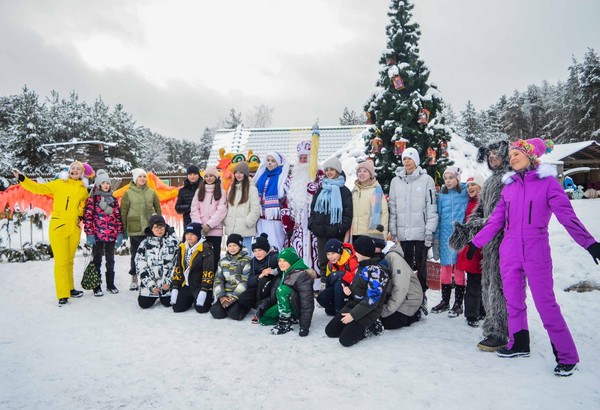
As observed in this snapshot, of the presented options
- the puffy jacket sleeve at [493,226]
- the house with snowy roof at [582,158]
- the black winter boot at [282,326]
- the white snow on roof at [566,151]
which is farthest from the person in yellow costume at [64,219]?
the house with snowy roof at [582,158]

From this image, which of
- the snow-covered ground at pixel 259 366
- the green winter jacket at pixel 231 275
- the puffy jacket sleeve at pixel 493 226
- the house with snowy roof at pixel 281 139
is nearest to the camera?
the snow-covered ground at pixel 259 366

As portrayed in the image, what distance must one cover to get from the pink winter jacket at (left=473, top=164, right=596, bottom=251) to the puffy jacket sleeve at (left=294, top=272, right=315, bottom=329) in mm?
1761

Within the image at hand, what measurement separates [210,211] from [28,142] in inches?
1299

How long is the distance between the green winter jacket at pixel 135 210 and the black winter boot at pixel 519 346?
514 centimetres

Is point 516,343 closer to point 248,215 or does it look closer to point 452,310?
point 452,310

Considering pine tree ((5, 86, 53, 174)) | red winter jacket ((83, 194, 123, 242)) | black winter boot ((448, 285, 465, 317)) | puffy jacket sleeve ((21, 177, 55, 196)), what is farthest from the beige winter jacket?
pine tree ((5, 86, 53, 174))

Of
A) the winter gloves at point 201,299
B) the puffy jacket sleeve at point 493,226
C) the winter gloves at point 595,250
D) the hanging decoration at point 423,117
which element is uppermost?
the hanging decoration at point 423,117

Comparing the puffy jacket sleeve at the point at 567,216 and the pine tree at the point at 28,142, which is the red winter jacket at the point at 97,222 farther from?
the pine tree at the point at 28,142

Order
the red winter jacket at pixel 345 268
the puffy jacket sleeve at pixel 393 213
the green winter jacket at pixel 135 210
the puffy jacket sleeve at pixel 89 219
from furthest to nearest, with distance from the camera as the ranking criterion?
1. the green winter jacket at pixel 135 210
2. the puffy jacket sleeve at pixel 89 219
3. the puffy jacket sleeve at pixel 393 213
4. the red winter jacket at pixel 345 268

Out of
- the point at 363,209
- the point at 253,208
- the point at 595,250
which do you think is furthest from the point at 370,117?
the point at 595,250

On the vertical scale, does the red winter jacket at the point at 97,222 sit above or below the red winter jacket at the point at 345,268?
above

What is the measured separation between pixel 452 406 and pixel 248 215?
3663mm

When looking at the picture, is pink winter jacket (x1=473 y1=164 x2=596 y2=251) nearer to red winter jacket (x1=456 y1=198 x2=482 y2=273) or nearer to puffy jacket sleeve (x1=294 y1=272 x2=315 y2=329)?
red winter jacket (x1=456 y1=198 x2=482 y2=273)

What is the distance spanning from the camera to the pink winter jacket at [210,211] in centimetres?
568
